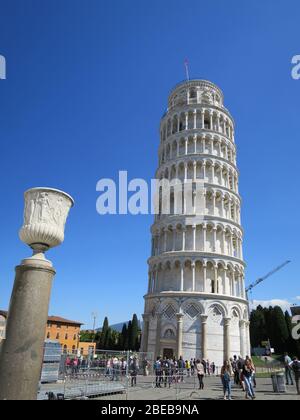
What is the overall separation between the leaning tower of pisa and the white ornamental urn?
30521 mm

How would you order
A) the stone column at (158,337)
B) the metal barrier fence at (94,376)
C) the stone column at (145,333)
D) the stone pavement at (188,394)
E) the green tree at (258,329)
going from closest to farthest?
the metal barrier fence at (94,376) → the stone pavement at (188,394) → the stone column at (158,337) → the stone column at (145,333) → the green tree at (258,329)

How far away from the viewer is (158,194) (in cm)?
4366

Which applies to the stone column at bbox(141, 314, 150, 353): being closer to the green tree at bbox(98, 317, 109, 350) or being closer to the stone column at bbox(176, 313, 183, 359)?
the stone column at bbox(176, 313, 183, 359)

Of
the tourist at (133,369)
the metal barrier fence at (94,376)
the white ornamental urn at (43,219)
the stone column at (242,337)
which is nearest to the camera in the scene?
the white ornamental urn at (43,219)

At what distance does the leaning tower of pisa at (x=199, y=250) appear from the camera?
3441 cm

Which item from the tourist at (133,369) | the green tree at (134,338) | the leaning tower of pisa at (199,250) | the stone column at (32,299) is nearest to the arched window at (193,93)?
the leaning tower of pisa at (199,250)

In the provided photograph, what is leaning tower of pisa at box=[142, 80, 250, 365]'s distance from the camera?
34406 mm

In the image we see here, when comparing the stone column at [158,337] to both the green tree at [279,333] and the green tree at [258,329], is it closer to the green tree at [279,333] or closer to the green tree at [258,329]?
the green tree at [279,333]

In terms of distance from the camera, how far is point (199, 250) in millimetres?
37406

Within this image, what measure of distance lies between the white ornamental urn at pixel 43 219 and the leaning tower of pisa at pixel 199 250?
30.5 meters

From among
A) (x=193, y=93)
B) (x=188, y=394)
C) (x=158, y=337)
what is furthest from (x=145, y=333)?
(x=193, y=93)

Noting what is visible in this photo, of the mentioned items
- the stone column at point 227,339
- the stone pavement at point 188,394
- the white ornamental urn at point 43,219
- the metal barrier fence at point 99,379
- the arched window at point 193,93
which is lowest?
the stone pavement at point 188,394

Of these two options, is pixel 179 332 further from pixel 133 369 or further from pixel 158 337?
pixel 133 369
